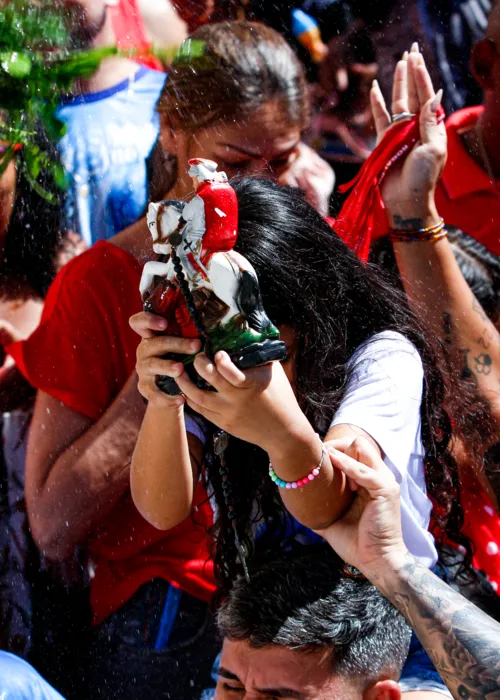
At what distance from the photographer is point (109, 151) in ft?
8.34

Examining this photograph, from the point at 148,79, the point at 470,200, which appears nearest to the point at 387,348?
the point at 470,200

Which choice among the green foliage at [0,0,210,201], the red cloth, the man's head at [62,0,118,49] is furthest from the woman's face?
the red cloth

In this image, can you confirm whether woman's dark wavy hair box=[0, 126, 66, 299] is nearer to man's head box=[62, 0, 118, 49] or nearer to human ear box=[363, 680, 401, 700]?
man's head box=[62, 0, 118, 49]

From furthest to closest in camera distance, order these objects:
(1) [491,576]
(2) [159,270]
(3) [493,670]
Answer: (1) [491,576]
(2) [159,270]
(3) [493,670]

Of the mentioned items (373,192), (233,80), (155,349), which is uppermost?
(233,80)

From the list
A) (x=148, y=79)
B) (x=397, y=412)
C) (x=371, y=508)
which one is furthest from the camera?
(x=148, y=79)

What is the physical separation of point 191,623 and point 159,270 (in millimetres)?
1070

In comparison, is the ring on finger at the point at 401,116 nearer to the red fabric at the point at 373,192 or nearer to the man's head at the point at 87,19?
the red fabric at the point at 373,192

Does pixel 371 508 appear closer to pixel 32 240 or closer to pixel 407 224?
pixel 407 224

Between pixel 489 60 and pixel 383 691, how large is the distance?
70.2 inches

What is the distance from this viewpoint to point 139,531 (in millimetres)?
2156

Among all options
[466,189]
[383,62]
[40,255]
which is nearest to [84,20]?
[40,255]

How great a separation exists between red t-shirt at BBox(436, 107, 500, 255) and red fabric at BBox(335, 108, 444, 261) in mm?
383

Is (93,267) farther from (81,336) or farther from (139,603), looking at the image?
(139,603)
